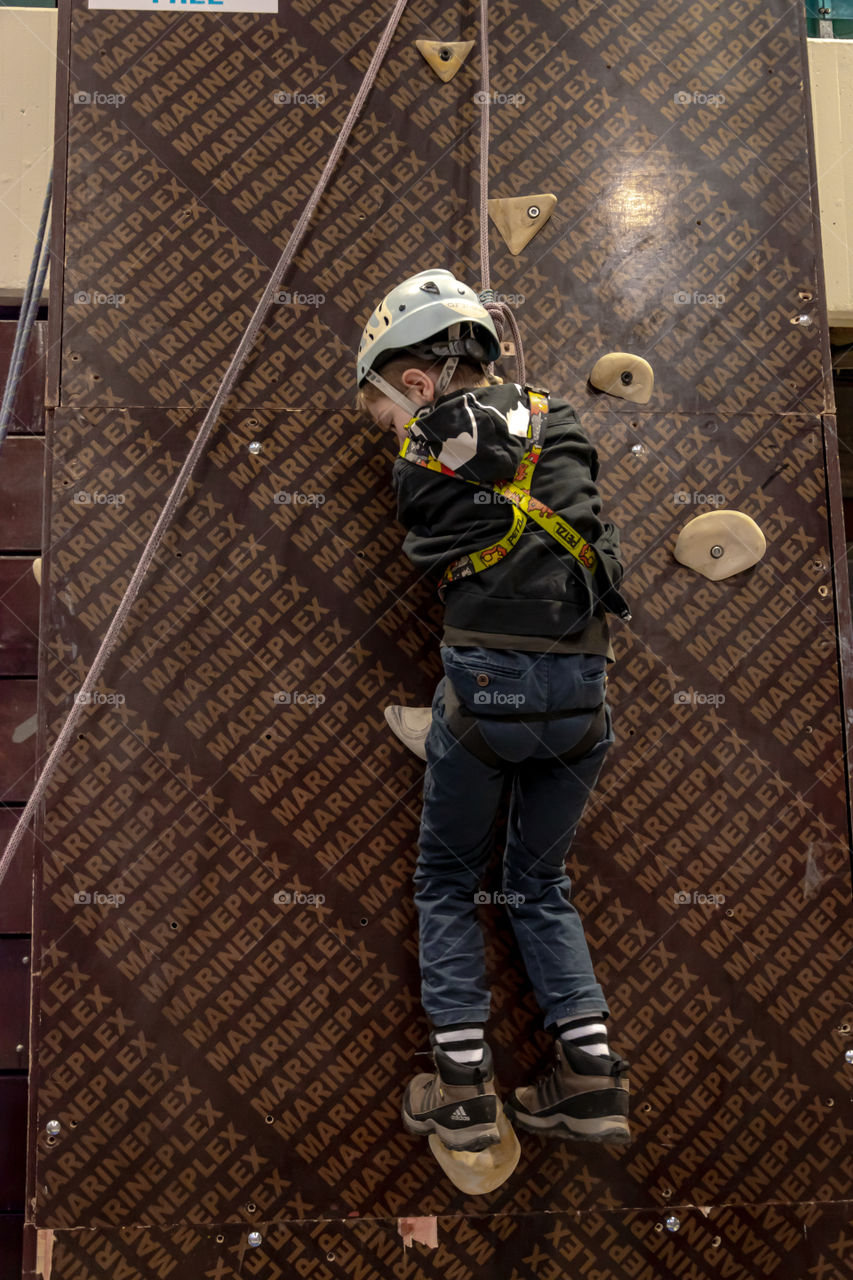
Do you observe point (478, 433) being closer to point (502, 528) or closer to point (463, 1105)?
point (502, 528)

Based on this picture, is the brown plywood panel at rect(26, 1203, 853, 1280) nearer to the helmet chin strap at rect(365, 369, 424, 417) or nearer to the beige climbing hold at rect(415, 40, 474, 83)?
the helmet chin strap at rect(365, 369, 424, 417)

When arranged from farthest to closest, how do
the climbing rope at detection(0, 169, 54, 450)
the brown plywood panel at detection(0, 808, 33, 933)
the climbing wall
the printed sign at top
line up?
the brown plywood panel at detection(0, 808, 33, 933) → the climbing rope at detection(0, 169, 54, 450) → the printed sign at top → the climbing wall

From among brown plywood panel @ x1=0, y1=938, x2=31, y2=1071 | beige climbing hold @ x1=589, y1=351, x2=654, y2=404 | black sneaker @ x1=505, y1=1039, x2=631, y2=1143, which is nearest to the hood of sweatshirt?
beige climbing hold @ x1=589, y1=351, x2=654, y2=404

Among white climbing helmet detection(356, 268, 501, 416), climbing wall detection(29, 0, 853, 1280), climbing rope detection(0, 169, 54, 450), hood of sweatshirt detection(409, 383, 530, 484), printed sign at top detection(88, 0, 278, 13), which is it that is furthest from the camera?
climbing rope detection(0, 169, 54, 450)

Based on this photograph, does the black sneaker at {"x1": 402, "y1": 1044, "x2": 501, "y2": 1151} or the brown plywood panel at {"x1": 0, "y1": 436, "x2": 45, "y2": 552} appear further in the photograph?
the brown plywood panel at {"x1": 0, "y1": 436, "x2": 45, "y2": 552}

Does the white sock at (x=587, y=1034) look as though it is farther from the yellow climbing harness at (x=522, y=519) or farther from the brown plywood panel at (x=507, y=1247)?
the yellow climbing harness at (x=522, y=519)

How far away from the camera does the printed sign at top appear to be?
2.22 m

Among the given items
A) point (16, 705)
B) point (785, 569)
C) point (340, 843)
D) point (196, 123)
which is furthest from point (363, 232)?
point (16, 705)

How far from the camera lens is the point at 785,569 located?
2.15m

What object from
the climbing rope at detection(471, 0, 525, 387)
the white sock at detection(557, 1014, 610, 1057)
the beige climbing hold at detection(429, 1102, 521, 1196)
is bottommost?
the beige climbing hold at detection(429, 1102, 521, 1196)

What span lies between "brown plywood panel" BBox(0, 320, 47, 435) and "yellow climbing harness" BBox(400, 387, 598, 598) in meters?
1.64

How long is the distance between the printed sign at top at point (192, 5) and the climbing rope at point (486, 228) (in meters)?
0.48

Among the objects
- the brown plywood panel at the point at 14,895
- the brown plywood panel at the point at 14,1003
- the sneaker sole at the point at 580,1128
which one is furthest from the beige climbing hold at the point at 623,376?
the brown plywood panel at the point at 14,1003

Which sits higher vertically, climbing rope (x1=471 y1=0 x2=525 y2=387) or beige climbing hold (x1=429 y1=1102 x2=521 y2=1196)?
climbing rope (x1=471 y1=0 x2=525 y2=387)
